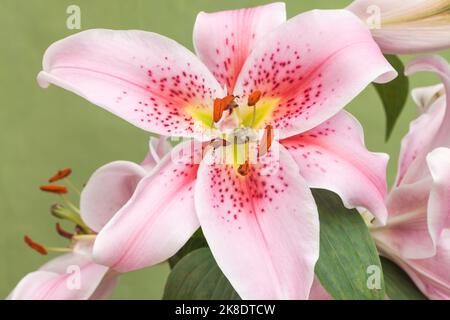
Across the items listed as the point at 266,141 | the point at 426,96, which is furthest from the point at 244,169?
the point at 426,96

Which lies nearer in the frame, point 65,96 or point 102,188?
point 102,188

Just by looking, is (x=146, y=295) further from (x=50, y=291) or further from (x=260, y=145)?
(x=260, y=145)

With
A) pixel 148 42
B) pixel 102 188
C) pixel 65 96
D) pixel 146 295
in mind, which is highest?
pixel 148 42

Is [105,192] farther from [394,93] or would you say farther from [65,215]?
[394,93]

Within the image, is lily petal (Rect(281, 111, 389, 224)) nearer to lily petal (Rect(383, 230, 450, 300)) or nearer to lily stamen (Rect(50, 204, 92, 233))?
lily petal (Rect(383, 230, 450, 300))

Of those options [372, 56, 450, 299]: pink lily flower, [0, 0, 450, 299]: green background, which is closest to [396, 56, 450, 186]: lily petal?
[372, 56, 450, 299]: pink lily flower

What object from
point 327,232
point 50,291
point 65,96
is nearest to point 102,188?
point 50,291
